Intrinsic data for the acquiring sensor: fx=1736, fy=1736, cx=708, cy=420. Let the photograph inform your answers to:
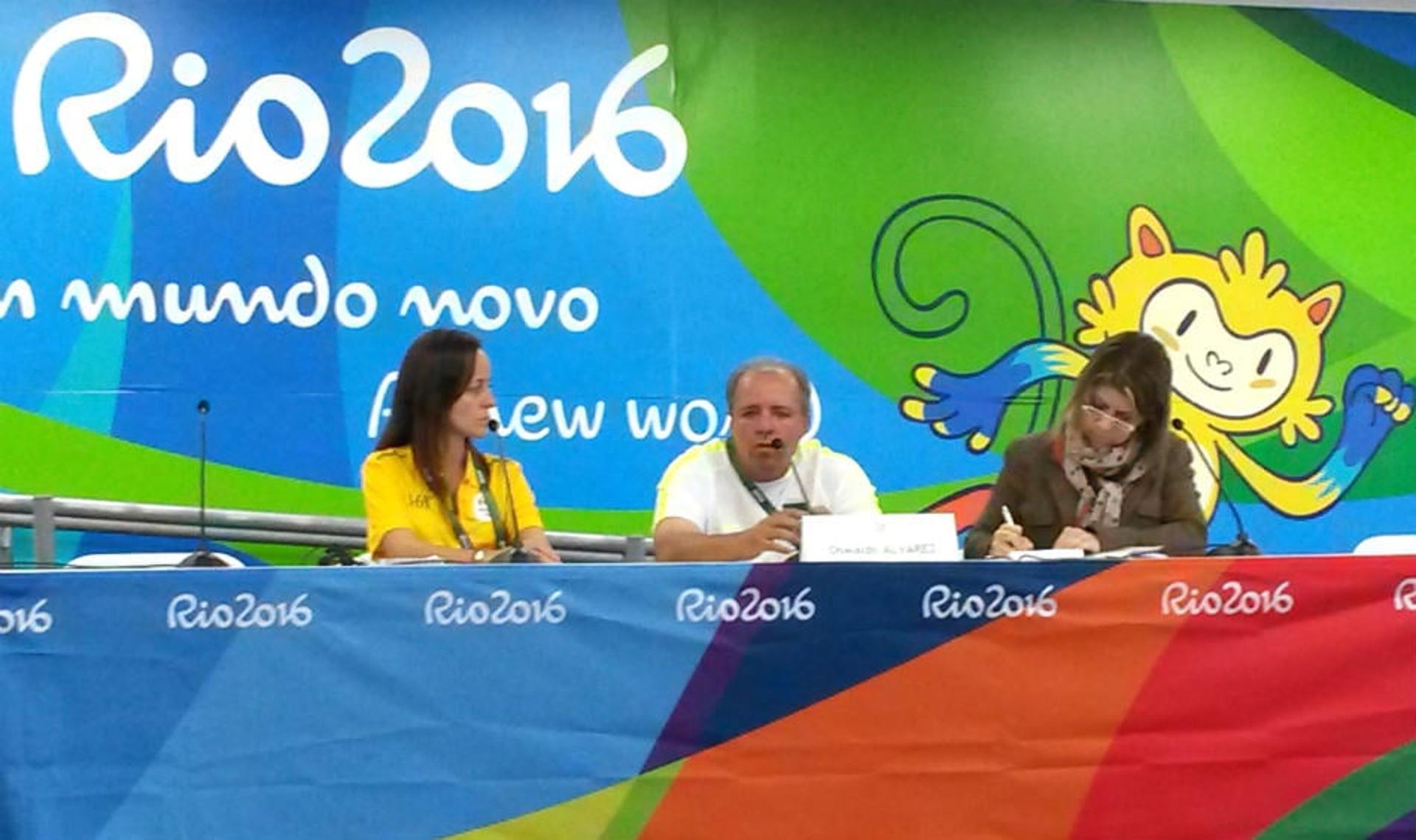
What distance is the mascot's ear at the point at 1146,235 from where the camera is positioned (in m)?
5.03

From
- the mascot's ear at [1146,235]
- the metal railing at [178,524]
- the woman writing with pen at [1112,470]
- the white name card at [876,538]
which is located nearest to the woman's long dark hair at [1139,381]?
the woman writing with pen at [1112,470]

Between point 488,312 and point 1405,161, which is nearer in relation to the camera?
point 488,312

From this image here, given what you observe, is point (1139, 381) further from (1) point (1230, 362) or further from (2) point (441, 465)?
(1) point (1230, 362)

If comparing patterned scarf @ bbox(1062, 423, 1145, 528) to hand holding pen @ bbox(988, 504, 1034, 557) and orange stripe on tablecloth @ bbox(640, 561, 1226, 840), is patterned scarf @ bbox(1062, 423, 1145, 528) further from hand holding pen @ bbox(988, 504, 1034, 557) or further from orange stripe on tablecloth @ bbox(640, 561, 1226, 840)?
orange stripe on tablecloth @ bbox(640, 561, 1226, 840)

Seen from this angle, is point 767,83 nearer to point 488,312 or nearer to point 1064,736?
point 488,312

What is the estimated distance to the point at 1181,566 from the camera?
2.66m

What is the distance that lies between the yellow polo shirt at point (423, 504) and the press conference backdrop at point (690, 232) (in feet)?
3.91

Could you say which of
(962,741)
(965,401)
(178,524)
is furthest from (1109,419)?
(178,524)

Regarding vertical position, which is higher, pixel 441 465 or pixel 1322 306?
pixel 1322 306

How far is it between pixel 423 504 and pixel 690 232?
5.34ft

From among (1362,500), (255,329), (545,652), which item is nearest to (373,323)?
(255,329)

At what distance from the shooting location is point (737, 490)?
348 cm

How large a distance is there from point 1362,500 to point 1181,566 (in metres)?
2.78

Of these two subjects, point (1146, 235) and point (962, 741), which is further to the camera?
point (1146, 235)
